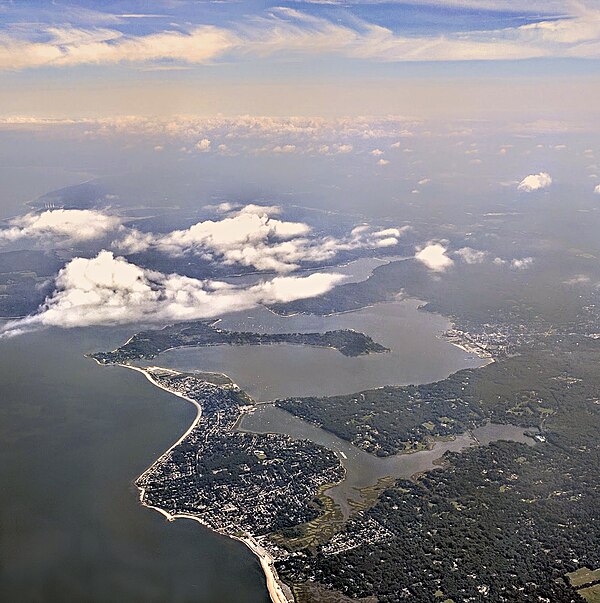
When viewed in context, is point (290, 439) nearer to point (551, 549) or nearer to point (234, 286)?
point (551, 549)

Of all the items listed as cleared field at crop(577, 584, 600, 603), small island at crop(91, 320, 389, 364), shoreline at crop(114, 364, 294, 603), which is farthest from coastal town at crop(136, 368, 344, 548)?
small island at crop(91, 320, 389, 364)

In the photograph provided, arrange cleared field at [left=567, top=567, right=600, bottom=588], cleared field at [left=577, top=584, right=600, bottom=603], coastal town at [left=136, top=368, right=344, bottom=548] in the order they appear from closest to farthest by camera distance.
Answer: cleared field at [left=577, top=584, right=600, bottom=603] → cleared field at [left=567, top=567, right=600, bottom=588] → coastal town at [left=136, top=368, right=344, bottom=548]

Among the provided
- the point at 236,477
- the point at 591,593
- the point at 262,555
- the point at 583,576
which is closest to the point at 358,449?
the point at 236,477

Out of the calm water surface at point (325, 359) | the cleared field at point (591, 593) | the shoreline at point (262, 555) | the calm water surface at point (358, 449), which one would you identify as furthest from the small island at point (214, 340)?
the cleared field at point (591, 593)

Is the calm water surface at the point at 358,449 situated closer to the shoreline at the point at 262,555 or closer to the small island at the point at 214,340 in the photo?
the shoreline at the point at 262,555

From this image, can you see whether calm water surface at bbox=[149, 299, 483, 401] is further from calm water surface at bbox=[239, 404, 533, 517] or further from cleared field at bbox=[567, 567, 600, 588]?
cleared field at bbox=[567, 567, 600, 588]

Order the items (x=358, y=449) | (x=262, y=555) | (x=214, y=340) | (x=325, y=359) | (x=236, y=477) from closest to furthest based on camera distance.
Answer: (x=262, y=555), (x=236, y=477), (x=358, y=449), (x=325, y=359), (x=214, y=340)

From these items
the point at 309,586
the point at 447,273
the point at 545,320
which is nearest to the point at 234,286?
the point at 447,273

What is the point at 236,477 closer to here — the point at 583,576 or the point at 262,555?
the point at 262,555
